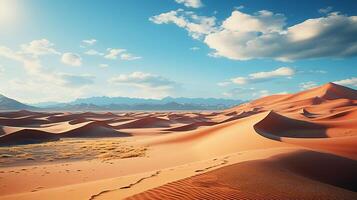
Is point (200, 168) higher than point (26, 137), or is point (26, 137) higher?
point (26, 137)

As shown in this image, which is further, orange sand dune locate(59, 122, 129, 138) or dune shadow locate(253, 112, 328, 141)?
orange sand dune locate(59, 122, 129, 138)

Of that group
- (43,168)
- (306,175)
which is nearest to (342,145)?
(306,175)

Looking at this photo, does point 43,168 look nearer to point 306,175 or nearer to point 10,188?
point 10,188

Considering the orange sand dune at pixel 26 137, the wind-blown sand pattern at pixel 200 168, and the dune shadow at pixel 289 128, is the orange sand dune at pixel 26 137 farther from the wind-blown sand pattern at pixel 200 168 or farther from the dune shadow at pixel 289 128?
the dune shadow at pixel 289 128

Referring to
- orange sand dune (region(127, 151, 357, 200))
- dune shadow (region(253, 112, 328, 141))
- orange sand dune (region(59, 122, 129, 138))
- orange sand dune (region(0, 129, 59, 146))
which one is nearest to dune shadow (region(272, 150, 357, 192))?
orange sand dune (region(127, 151, 357, 200))

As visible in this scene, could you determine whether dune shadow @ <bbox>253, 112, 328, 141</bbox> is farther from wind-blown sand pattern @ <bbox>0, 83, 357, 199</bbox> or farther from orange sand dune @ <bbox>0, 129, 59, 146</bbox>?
orange sand dune @ <bbox>0, 129, 59, 146</bbox>

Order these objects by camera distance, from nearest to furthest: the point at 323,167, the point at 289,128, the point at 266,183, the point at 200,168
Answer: the point at 266,183, the point at 200,168, the point at 323,167, the point at 289,128

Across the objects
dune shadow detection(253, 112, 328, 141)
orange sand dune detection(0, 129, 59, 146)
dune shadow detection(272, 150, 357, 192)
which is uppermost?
orange sand dune detection(0, 129, 59, 146)

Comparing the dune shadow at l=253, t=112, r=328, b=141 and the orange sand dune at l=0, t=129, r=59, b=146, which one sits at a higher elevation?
the orange sand dune at l=0, t=129, r=59, b=146

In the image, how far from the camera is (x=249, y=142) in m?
16.1

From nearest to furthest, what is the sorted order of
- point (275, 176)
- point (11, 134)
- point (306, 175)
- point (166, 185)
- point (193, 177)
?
1. point (166, 185)
2. point (193, 177)
3. point (275, 176)
4. point (306, 175)
5. point (11, 134)

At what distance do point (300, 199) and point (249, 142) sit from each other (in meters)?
9.87

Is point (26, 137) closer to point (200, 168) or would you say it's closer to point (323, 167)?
point (200, 168)

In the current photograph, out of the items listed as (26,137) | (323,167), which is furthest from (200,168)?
(26,137)
